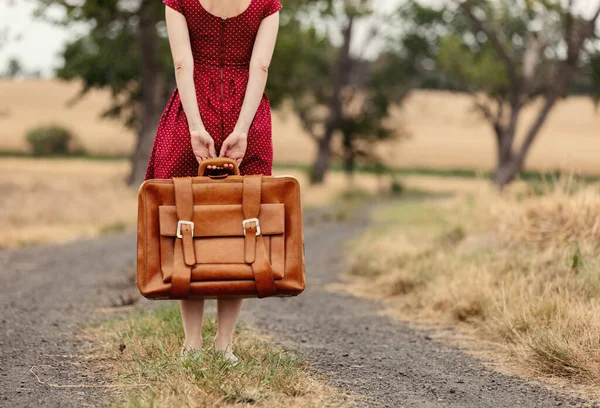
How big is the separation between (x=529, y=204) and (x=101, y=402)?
5.71 meters

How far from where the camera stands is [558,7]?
14.6m

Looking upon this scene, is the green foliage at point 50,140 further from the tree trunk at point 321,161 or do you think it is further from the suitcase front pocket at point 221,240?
the suitcase front pocket at point 221,240

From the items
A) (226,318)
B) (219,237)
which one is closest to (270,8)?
(219,237)

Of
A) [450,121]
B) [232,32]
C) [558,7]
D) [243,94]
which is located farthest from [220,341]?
[450,121]

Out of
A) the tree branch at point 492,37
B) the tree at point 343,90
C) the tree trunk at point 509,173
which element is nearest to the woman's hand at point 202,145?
the tree trunk at point 509,173

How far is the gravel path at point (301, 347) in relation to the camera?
152 inches

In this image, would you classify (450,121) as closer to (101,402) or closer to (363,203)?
(363,203)

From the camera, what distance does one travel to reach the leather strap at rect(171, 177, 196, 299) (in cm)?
355

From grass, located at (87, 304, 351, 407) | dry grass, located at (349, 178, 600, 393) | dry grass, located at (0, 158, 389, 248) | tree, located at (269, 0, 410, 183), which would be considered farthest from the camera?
tree, located at (269, 0, 410, 183)

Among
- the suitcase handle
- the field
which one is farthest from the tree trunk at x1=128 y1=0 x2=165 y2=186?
the field

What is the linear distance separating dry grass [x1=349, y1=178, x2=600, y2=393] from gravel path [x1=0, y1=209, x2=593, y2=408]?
1.11 feet

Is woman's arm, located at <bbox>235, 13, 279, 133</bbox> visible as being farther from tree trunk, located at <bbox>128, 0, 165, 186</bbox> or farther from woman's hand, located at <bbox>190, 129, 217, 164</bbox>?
tree trunk, located at <bbox>128, 0, 165, 186</bbox>

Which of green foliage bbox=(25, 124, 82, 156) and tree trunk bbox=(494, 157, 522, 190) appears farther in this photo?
green foliage bbox=(25, 124, 82, 156)

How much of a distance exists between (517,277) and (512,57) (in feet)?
53.0
